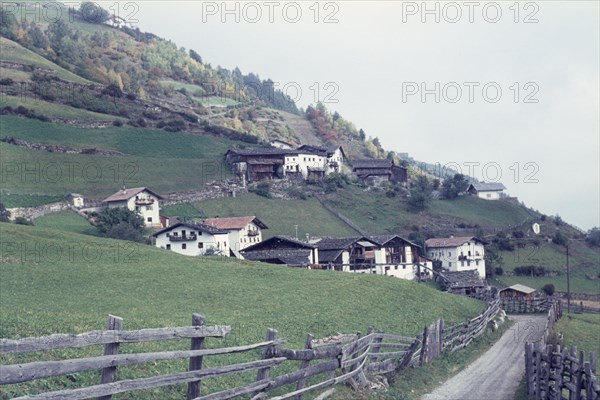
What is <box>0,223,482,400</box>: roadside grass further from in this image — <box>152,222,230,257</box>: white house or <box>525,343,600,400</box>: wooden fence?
<box>152,222,230,257</box>: white house

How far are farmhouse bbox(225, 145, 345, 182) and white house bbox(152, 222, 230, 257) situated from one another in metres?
49.3

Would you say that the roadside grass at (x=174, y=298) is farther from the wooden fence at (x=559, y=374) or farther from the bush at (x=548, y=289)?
the bush at (x=548, y=289)

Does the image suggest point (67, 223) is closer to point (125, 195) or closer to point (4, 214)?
point (4, 214)

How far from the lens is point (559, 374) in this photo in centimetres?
2219

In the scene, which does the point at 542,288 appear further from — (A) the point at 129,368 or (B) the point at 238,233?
(A) the point at 129,368

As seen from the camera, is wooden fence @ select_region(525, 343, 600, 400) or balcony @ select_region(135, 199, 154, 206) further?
balcony @ select_region(135, 199, 154, 206)

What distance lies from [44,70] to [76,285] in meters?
159

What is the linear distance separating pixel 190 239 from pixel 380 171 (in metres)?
90.6

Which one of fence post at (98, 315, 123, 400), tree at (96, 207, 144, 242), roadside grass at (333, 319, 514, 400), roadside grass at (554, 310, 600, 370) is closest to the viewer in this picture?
fence post at (98, 315, 123, 400)

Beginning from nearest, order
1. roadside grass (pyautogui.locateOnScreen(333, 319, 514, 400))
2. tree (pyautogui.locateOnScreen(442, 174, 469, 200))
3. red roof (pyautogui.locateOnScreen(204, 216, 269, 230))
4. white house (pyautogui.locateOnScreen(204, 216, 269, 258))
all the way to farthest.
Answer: roadside grass (pyautogui.locateOnScreen(333, 319, 514, 400)) → white house (pyautogui.locateOnScreen(204, 216, 269, 258)) → red roof (pyautogui.locateOnScreen(204, 216, 269, 230)) → tree (pyautogui.locateOnScreen(442, 174, 469, 200))

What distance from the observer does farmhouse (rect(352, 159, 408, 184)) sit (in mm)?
177500

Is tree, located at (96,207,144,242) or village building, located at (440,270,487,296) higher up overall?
tree, located at (96,207,144,242)

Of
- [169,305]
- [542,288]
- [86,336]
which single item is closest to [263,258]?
[542,288]

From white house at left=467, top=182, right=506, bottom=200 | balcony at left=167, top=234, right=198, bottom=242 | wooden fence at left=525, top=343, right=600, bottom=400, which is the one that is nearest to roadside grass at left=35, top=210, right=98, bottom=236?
balcony at left=167, top=234, right=198, bottom=242
